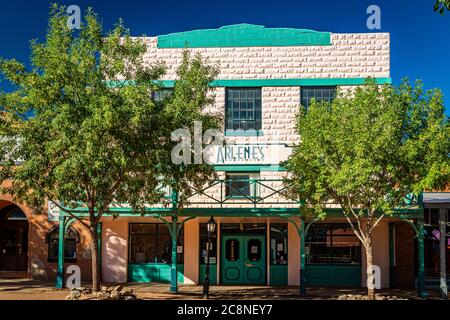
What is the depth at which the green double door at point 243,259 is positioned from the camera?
2170 cm

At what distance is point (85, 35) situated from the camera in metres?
15.5

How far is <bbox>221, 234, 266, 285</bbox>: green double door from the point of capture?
21.7m

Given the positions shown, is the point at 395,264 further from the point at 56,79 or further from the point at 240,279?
the point at 56,79

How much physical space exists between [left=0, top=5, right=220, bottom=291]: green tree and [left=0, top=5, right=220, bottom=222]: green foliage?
0.03m

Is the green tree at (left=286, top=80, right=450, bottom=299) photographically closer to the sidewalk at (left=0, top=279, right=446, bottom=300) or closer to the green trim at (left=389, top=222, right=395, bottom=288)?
the sidewalk at (left=0, top=279, right=446, bottom=300)

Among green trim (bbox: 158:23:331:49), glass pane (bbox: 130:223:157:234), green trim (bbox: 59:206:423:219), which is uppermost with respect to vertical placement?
green trim (bbox: 158:23:331:49)

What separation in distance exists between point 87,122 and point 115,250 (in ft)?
30.5

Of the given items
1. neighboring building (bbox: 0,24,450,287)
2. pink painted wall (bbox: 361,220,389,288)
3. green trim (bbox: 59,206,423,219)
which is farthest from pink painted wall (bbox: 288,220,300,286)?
pink painted wall (bbox: 361,220,389,288)

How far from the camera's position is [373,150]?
50.2 ft

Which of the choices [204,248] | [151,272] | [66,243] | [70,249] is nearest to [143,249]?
[151,272]

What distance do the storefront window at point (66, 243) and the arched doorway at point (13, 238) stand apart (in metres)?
2.08

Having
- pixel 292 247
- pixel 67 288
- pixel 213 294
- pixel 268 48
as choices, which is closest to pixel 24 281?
pixel 67 288

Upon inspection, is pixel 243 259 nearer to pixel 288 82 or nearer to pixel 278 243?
pixel 278 243

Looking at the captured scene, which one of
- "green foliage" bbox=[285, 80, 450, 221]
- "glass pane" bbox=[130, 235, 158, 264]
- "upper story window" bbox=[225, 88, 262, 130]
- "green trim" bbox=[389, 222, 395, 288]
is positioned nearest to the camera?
"green foliage" bbox=[285, 80, 450, 221]
